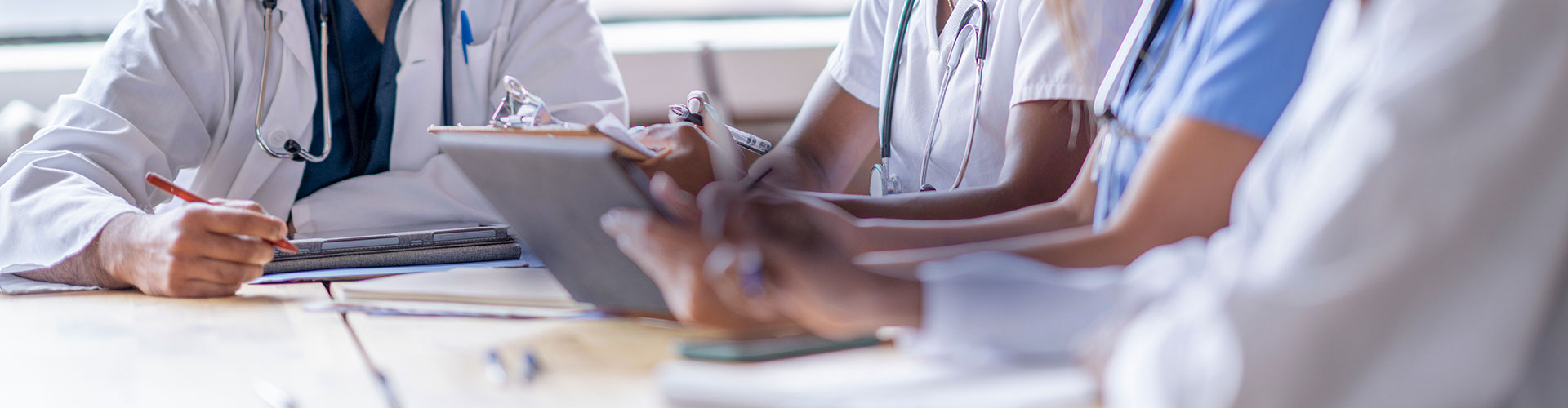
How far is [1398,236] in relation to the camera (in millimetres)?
458

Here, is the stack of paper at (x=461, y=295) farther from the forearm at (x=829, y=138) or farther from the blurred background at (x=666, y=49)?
the blurred background at (x=666, y=49)

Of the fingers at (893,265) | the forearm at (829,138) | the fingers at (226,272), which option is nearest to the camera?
the fingers at (893,265)

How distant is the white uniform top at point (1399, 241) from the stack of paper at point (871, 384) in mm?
33

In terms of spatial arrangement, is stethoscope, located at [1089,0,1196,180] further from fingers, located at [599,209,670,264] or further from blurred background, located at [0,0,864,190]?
blurred background, located at [0,0,864,190]

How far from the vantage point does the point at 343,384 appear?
1.95 feet

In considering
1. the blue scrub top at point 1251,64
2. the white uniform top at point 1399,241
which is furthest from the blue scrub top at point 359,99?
→ the white uniform top at point 1399,241

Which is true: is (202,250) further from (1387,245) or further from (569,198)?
(1387,245)

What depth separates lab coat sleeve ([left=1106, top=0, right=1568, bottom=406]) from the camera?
18.0 inches

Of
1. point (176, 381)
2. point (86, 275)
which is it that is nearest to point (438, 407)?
point (176, 381)

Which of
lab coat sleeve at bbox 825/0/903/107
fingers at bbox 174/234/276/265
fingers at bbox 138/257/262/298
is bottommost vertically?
fingers at bbox 138/257/262/298

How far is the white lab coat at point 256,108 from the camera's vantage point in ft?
3.64

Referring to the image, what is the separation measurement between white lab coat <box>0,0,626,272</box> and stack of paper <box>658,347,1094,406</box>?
0.72 meters

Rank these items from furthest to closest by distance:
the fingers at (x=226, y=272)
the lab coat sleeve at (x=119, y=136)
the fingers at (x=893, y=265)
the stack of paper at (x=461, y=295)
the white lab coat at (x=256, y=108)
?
1. the white lab coat at (x=256, y=108)
2. the lab coat sleeve at (x=119, y=136)
3. the fingers at (x=226, y=272)
4. the stack of paper at (x=461, y=295)
5. the fingers at (x=893, y=265)

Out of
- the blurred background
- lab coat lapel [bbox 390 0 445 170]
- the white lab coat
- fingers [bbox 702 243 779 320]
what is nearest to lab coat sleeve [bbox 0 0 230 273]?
the white lab coat
